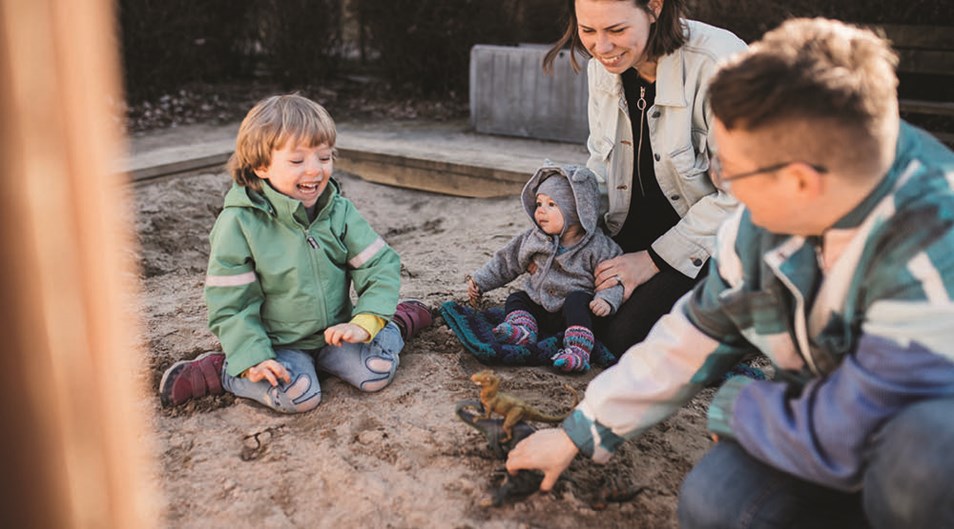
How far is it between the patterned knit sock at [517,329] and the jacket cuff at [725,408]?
1.19 metres

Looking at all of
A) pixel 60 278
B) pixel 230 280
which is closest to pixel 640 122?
pixel 230 280

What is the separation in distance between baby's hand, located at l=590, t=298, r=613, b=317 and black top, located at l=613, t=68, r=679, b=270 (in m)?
0.23

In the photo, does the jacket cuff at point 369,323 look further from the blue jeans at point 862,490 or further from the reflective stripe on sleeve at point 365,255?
the blue jeans at point 862,490

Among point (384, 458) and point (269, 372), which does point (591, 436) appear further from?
point (269, 372)

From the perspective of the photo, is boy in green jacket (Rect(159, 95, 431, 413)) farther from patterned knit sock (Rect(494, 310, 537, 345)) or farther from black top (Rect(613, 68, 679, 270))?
black top (Rect(613, 68, 679, 270))

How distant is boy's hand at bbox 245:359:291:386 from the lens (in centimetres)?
253

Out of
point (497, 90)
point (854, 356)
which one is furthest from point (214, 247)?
point (497, 90)

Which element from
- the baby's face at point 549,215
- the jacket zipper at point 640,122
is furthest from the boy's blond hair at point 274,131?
the jacket zipper at point 640,122

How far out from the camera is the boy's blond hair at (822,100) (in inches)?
56.9

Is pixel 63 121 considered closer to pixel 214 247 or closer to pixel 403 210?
pixel 214 247

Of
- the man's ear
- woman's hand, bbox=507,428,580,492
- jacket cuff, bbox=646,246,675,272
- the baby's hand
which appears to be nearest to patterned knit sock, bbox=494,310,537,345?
the baby's hand

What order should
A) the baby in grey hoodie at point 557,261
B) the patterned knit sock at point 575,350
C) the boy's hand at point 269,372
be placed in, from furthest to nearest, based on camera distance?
the baby in grey hoodie at point 557,261
the patterned knit sock at point 575,350
the boy's hand at point 269,372

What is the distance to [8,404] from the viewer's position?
1060 millimetres

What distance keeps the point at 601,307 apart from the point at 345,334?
2.89 feet
